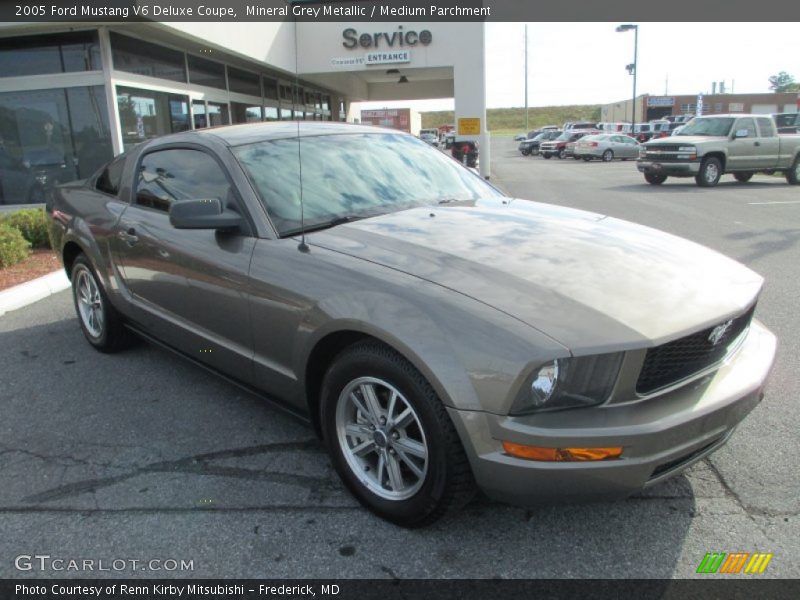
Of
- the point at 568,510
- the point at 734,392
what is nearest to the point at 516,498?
the point at 568,510

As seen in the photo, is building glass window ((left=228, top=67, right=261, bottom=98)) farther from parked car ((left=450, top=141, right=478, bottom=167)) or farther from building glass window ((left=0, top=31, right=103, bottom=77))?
parked car ((left=450, top=141, right=478, bottom=167))

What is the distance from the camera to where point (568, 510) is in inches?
105

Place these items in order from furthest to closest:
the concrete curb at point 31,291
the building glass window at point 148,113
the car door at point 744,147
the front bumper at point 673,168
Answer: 1. the car door at point 744,147
2. the front bumper at point 673,168
3. the building glass window at point 148,113
4. the concrete curb at point 31,291

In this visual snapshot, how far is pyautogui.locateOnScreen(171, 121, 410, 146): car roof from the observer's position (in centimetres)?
352

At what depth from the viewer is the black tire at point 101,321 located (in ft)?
14.7

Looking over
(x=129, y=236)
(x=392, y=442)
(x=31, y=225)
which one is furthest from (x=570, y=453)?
(x=31, y=225)

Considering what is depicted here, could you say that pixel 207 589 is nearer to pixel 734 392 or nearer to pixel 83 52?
pixel 734 392

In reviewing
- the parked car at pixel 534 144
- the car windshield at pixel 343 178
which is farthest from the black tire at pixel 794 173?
the parked car at pixel 534 144

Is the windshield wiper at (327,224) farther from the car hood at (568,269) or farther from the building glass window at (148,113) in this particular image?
the building glass window at (148,113)

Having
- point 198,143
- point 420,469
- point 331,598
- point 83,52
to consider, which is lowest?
point 331,598

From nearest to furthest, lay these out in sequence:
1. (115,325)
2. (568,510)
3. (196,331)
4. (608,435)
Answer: (608,435), (568,510), (196,331), (115,325)

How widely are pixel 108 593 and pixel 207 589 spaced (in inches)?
14.1

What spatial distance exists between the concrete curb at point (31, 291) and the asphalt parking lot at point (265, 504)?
2.01 metres

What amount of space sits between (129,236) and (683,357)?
10.7 feet
